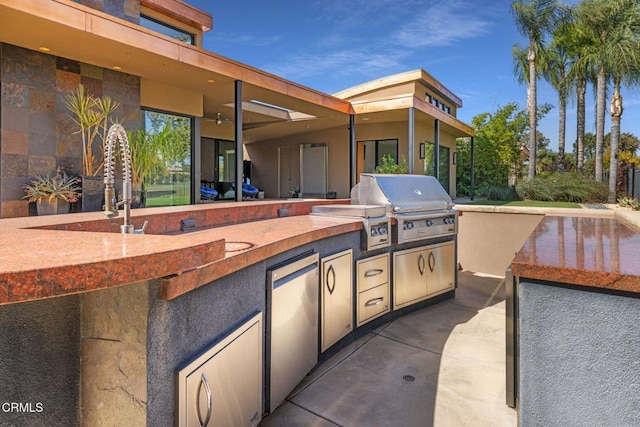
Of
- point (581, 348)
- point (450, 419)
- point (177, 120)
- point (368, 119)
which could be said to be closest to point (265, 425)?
point (450, 419)

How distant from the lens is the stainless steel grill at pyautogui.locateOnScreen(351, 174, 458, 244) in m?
3.66

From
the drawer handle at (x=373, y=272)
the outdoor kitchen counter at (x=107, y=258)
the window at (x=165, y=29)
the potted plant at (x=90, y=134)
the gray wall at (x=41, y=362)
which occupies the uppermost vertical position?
the window at (x=165, y=29)

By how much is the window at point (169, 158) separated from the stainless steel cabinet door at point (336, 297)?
14.7 ft

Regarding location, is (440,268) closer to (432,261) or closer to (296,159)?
(432,261)

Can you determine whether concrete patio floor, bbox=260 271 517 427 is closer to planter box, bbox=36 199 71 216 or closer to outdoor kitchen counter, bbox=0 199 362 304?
outdoor kitchen counter, bbox=0 199 362 304

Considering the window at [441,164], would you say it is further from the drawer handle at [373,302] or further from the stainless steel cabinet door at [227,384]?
the stainless steel cabinet door at [227,384]

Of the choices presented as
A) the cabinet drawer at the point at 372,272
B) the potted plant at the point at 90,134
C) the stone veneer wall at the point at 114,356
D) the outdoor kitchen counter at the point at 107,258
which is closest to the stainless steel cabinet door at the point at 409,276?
the cabinet drawer at the point at 372,272

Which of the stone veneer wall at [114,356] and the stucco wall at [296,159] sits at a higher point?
the stucco wall at [296,159]

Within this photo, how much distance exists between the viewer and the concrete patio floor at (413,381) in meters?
2.12

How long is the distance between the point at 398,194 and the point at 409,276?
0.83m

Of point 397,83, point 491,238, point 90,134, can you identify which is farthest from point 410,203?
point 397,83

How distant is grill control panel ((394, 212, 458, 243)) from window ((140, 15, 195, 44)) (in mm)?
7065

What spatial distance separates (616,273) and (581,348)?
272 mm

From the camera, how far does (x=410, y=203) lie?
390cm
